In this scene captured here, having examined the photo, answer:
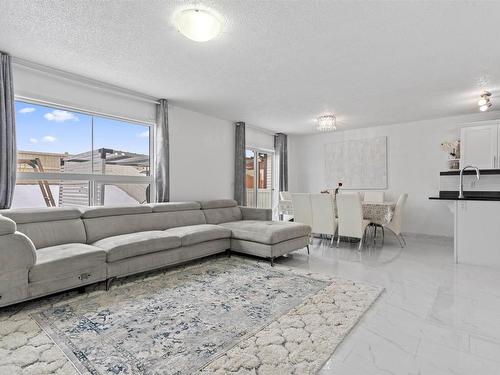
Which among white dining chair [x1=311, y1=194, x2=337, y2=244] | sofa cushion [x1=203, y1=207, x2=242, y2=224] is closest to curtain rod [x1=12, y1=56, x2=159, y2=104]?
sofa cushion [x1=203, y1=207, x2=242, y2=224]

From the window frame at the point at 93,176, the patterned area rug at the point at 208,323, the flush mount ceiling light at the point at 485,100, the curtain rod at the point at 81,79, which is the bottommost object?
the patterned area rug at the point at 208,323

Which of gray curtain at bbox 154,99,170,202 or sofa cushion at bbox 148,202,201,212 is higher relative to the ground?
gray curtain at bbox 154,99,170,202

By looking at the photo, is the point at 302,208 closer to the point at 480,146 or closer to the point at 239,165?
the point at 239,165

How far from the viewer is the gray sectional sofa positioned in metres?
2.26

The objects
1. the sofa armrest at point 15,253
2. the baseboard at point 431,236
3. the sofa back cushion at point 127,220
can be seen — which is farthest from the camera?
the baseboard at point 431,236

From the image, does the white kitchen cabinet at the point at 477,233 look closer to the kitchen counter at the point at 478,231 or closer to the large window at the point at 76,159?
the kitchen counter at the point at 478,231

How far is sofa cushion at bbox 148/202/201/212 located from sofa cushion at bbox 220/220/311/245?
0.66 metres

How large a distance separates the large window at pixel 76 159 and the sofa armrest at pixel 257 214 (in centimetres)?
170

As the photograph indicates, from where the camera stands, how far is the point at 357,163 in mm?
Result: 6605

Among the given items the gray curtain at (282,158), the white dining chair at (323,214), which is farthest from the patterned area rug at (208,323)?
the gray curtain at (282,158)

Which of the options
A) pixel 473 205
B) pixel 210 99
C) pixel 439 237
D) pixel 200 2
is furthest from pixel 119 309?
pixel 439 237

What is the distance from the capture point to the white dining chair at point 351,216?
451 cm

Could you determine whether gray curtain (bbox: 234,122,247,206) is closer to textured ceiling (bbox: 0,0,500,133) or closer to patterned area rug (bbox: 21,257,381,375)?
textured ceiling (bbox: 0,0,500,133)

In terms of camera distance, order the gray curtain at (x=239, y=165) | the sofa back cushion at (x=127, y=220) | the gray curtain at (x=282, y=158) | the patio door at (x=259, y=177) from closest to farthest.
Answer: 1. the sofa back cushion at (x=127, y=220)
2. the gray curtain at (x=239, y=165)
3. the patio door at (x=259, y=177)
4. the gray curtain at (x=282, y=158)
